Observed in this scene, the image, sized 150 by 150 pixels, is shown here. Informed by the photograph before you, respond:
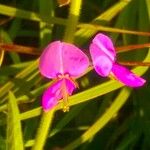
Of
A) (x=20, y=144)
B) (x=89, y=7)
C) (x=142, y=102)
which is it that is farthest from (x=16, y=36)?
(x=20, y=144)

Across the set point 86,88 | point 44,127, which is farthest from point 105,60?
point 86,88

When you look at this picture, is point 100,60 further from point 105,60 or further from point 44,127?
point 44,127

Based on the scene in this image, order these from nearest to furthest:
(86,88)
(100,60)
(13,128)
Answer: (100,60), (13,128), (86,88)

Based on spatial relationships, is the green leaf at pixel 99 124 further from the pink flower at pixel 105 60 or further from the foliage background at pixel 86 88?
the pink flower at pixel 105 60

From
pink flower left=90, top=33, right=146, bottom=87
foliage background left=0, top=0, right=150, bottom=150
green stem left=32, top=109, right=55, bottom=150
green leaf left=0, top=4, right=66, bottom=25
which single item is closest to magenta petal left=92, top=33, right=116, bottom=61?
pink flower left=90, top=33, right=146, bottom=87

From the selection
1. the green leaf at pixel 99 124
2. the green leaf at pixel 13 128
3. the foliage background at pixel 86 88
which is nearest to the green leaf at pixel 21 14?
the foliage background at pixel 86 88

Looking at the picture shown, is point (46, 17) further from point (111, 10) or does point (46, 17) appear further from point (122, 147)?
point (122, 147)

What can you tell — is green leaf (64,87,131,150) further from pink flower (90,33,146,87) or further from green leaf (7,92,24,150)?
pink flower (90,33,146,87)
